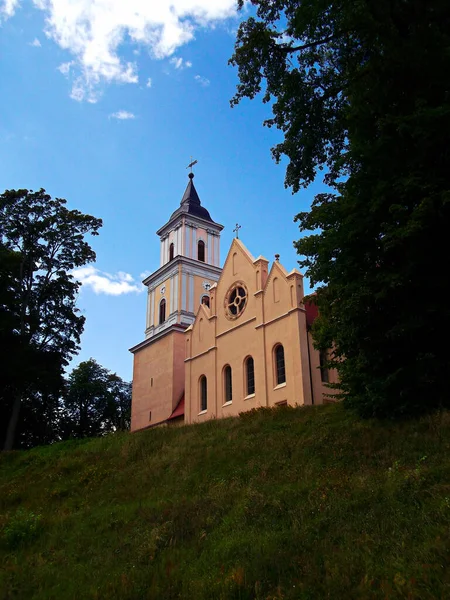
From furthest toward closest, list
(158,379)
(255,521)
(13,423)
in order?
1. (158,379)
2. (13,423)
3. (255,521)

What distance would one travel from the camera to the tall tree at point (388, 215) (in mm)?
13391

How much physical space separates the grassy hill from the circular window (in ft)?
44.8

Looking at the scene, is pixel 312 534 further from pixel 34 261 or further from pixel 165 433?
pixel 34 261

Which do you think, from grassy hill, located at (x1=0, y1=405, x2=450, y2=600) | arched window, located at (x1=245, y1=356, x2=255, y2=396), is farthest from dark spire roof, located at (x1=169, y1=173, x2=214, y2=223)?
grassy hill, located at (x1=0, y1=405, x2=450, y2=600)

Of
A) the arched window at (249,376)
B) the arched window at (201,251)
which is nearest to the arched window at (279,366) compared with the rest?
the arched window at (249,376)

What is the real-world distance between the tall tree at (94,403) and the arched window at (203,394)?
75.9 feet

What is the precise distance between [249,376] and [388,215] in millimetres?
17734

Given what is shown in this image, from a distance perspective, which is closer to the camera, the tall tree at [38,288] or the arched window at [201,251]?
the tall tree at [38,288]

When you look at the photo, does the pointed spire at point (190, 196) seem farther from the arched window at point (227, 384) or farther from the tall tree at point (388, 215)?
the tall tree at point (388, 215)

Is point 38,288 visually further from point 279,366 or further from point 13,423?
point 279,366

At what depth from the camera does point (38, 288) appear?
3772cm

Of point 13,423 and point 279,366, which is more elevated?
point 279,366

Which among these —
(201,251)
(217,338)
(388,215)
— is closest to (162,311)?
(201,251)

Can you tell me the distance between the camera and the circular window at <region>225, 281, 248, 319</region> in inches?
1281
